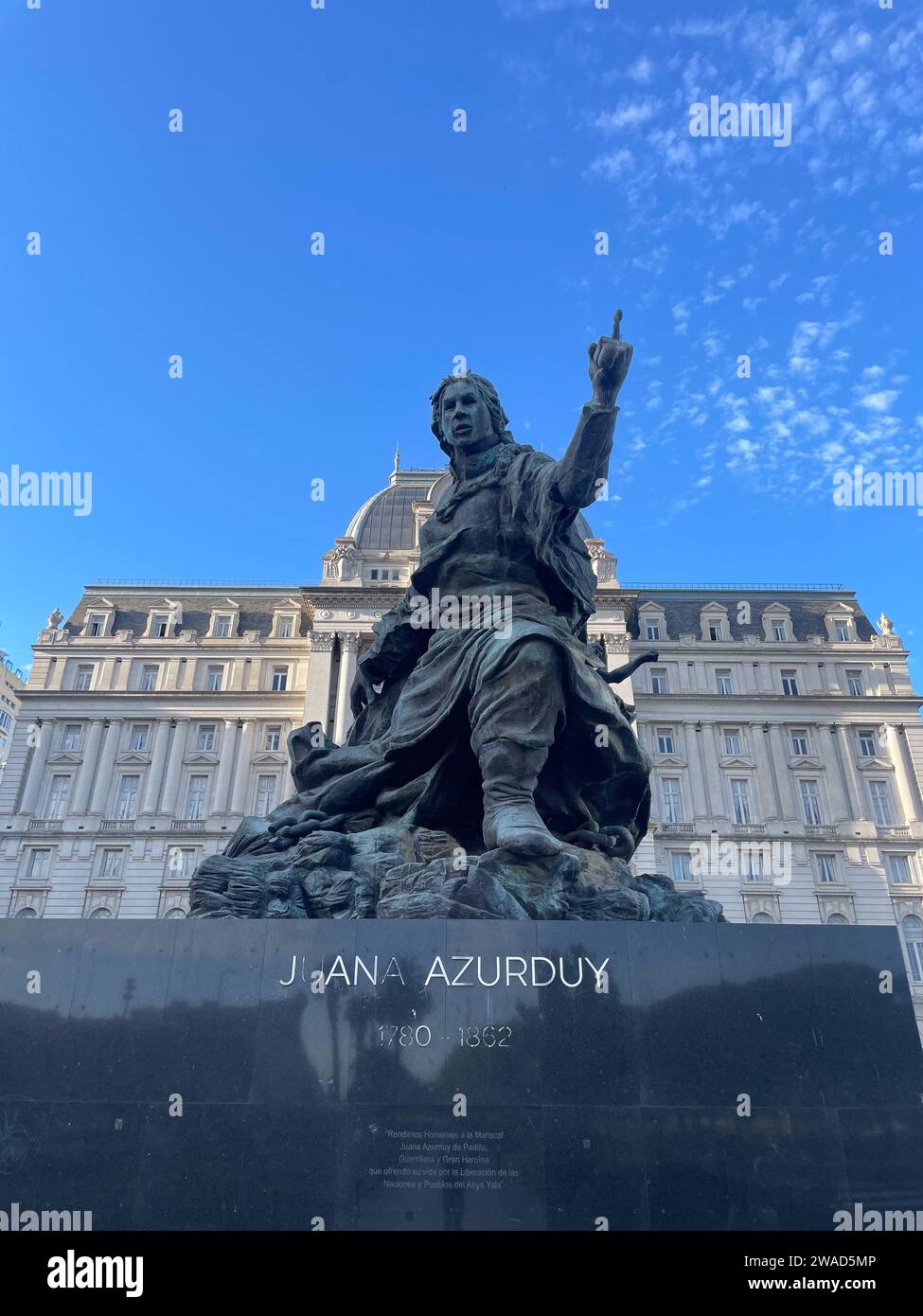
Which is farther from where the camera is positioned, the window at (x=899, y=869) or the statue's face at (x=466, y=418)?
the window at (x=899, y=869)

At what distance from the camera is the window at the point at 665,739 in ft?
194

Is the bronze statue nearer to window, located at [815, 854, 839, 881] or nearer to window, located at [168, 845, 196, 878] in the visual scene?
window, located at [168, 845, 196, 878]

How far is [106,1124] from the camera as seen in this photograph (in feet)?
15.5

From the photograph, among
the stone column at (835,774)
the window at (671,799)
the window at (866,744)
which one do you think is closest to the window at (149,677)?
the window at (671,799)

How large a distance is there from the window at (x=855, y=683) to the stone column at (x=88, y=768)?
45.5 metres

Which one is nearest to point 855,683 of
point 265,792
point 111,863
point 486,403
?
point 265,792

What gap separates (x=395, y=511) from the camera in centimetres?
6569

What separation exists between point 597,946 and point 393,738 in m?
2.53

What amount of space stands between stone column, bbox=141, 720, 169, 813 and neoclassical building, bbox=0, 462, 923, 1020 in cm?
11

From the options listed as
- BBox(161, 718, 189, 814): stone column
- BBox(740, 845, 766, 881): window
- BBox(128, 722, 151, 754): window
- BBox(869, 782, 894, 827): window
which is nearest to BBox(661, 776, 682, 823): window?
BBox(740, 845, 766, 881): window

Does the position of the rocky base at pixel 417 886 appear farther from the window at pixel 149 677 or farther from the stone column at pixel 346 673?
the window at pixel 149 677

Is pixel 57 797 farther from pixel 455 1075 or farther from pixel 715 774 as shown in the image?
pixel 455 1075

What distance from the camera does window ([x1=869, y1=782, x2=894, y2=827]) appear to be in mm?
55812
